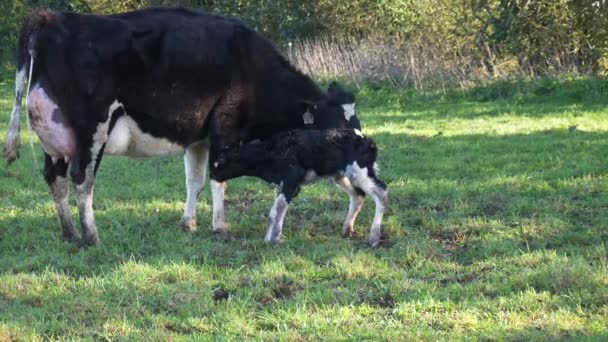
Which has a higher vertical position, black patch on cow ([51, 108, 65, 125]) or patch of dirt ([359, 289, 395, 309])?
black patch on cow ([51, 108, 65, 125])

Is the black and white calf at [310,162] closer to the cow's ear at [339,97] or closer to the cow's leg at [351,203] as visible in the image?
the cow's leg at [351,203]

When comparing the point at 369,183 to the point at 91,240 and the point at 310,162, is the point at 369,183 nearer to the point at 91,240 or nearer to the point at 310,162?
the point at 310,162

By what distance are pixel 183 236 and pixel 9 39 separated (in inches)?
1125

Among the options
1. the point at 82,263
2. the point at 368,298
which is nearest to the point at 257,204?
the point at 82,263

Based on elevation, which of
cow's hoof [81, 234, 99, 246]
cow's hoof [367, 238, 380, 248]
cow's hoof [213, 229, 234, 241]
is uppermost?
cow's hoof [81, 234, 99, 246]

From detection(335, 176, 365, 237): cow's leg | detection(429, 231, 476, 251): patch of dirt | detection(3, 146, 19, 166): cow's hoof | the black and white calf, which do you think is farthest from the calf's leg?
detection(3, 146, 19, 166): cow's hoof

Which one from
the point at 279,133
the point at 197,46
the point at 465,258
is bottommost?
the point at 465,258

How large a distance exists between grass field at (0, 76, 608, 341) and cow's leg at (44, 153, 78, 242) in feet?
0.58

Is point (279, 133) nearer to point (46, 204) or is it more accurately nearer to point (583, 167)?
point (46, 204)

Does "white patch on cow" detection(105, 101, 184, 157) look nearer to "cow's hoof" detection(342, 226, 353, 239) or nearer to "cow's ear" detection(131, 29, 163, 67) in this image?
"cow's ear" detection(131, 29, 163, 67)

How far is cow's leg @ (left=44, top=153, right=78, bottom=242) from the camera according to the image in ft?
26.7

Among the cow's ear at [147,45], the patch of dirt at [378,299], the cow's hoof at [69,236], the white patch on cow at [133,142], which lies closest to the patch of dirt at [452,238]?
the patch of dirt at [378,299]

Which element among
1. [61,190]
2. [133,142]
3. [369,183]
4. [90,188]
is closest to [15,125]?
[61,190]

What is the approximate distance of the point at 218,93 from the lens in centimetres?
845
